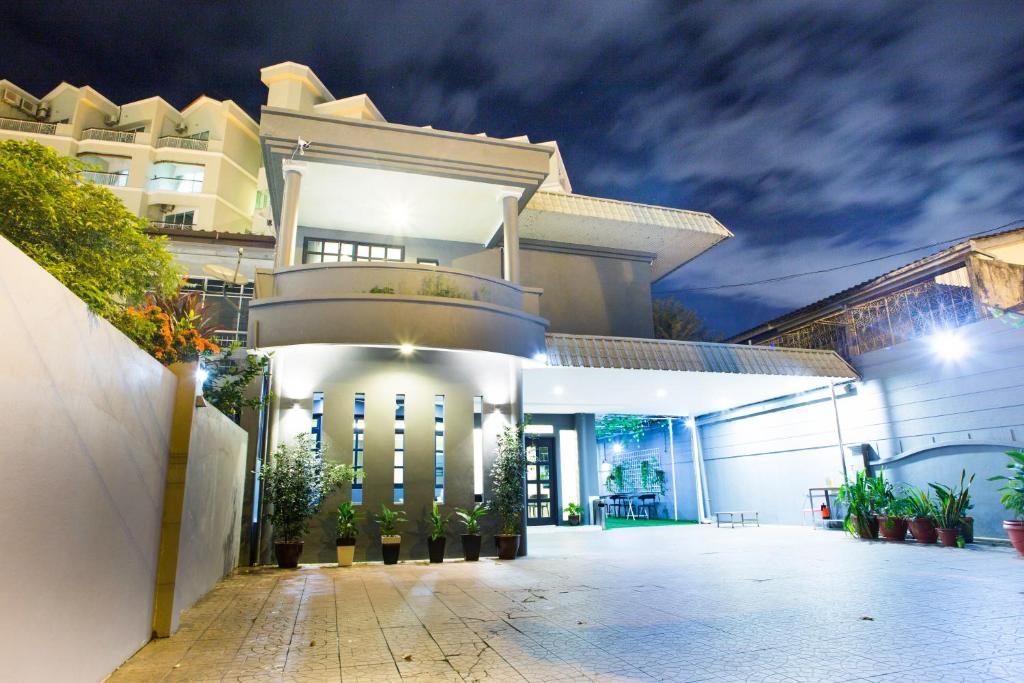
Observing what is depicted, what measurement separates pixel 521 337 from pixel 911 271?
831 centimetres

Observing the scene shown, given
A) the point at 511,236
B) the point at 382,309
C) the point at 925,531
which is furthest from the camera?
the point at 511,236

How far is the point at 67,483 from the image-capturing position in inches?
111

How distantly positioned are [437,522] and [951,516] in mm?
8591

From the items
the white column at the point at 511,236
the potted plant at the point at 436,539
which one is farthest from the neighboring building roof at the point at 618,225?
the potted plant at the point at 436,539

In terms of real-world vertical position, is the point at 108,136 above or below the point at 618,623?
above

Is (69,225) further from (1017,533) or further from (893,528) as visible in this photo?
(893,528)

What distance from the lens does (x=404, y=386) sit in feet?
33.7

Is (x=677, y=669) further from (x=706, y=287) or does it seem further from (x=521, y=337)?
(x=706, y=287)

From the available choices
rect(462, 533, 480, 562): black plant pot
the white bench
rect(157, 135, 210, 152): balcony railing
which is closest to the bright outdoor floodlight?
the white bench

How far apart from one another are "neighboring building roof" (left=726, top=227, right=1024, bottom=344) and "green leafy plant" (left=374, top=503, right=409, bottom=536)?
35.9 ft

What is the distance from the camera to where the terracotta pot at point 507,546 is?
9.70 meters

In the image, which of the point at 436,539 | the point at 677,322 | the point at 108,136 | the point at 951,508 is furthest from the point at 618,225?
the point at 108,136

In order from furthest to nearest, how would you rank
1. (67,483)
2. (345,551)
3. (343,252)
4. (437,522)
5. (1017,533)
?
(343,252) → (437,522) → (345,551) → (1017,533) → (67,483)

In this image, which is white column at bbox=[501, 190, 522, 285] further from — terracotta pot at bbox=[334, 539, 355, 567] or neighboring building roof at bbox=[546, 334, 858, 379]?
terracotta pot at bbox=[334, 539, 355, 567]
